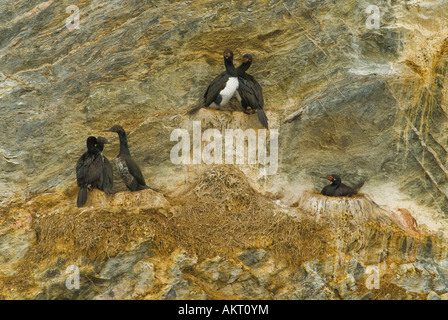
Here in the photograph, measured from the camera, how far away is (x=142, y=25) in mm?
15930

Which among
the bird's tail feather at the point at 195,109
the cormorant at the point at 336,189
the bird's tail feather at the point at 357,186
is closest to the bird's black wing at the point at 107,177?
the bird's tail feather at the point at 195,109

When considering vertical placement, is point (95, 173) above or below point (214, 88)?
below

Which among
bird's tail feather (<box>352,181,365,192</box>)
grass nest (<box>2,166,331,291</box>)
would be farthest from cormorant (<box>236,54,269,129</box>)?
bird's tail feather (<box>352,181,365,192</box>)

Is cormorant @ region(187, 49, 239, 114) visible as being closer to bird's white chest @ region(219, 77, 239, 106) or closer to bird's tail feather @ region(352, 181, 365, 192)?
bird's white chest @ region(219, 77, 239, 106)

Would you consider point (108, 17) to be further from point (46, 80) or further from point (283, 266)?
point (283, 266)

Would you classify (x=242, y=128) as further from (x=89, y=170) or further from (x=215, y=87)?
(x=89, y=170)

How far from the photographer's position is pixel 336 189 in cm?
1477

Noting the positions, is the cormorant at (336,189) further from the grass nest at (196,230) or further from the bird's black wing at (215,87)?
the bird's black wing at (215,87)

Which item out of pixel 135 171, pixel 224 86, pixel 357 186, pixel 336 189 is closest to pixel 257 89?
pixel 224 86

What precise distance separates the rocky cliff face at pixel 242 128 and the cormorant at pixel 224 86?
343mm

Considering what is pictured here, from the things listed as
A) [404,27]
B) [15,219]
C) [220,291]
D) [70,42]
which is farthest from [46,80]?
[404,27]

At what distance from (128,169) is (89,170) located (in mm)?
763

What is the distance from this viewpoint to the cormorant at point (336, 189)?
14.7 m

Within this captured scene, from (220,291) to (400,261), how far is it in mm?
3483
